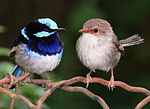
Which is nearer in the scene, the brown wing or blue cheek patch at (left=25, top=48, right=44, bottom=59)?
blue cheek patch at (left=25, top=48, right=44, bottom=59)

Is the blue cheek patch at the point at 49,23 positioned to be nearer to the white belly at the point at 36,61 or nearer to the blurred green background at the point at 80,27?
the white belly at the point at 36,61

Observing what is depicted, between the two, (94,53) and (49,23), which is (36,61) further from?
(94,53)

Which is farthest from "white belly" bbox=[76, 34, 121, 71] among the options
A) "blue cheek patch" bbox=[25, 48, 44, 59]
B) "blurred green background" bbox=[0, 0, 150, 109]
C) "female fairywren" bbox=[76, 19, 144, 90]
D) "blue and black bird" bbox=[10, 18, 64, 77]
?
"blurred green background" bbox=[0, 0, 150, 109]

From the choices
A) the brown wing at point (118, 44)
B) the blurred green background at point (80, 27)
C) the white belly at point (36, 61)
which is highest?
the white belly at point (36, 61)

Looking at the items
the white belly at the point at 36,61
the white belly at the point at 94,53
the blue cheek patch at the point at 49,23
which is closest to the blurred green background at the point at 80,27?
the white belly at the point at 94,53

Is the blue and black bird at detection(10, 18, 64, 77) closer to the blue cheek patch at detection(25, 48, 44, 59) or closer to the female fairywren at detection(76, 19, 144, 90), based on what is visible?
the blue cheek patch at detection(25, 48, 44, 59)

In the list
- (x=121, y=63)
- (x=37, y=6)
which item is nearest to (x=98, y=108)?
(x=121, y=63)
